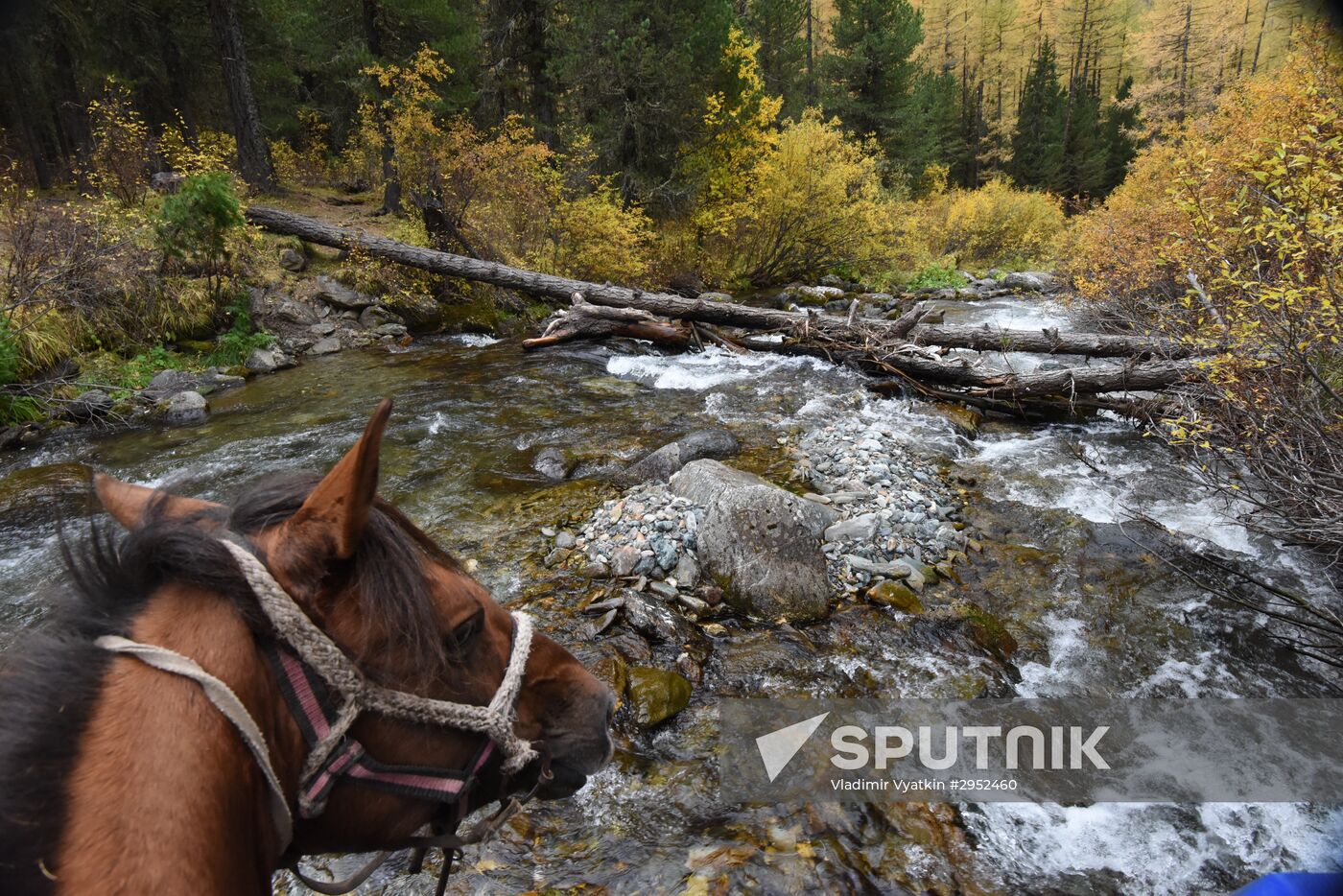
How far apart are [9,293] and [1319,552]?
16562 mm

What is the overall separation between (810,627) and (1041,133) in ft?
174

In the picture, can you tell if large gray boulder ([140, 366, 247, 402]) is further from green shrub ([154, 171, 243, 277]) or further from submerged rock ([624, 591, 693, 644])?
submerged rock ([624, 591, 693, 644])

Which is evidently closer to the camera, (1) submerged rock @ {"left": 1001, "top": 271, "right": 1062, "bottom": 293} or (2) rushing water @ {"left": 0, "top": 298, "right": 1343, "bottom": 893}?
(2) rushing water @ {"left": 0, "top": 298, "right": 1343, "bottom": 893}

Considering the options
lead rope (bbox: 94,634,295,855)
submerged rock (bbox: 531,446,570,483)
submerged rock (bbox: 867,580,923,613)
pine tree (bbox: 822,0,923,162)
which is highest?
pine tree (bbox: 822,0,923,162)

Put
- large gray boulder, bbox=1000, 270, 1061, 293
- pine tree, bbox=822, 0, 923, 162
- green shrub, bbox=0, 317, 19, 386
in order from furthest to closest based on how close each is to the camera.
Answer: pine tree, bbox=822, 0, 923, 162 < large gray boulder, bbox=1000, 270, 1061, 293 < green shrub, bbox=0, 317, 19, 386

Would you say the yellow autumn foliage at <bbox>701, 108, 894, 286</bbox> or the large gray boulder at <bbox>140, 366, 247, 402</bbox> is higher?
the yellow autumn foliage at <bbox>701, 108, 894, 286</bbox>

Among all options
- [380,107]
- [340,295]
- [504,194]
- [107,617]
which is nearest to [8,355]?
[340,295]

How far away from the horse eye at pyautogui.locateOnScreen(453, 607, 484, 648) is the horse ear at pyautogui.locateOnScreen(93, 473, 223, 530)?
541 mm

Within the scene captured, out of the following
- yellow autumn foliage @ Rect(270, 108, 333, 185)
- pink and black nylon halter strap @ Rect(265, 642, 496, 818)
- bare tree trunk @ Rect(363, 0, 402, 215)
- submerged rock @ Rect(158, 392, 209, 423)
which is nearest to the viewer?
pink and black nylon halter strap @ Rect(265, 642, 496, 818)

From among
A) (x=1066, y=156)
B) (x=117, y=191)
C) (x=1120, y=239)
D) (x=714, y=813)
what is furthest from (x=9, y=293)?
Answer: (x=1066, y=156)

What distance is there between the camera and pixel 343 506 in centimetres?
108

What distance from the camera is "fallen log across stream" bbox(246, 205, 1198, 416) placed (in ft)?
28.3

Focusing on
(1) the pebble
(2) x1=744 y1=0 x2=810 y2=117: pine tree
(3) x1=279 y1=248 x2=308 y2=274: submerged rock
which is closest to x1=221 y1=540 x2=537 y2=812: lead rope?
(1) the pebble

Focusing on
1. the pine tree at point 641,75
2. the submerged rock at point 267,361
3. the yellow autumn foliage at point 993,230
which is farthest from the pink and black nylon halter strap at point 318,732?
the yellow autumn foliage at point 993,230
